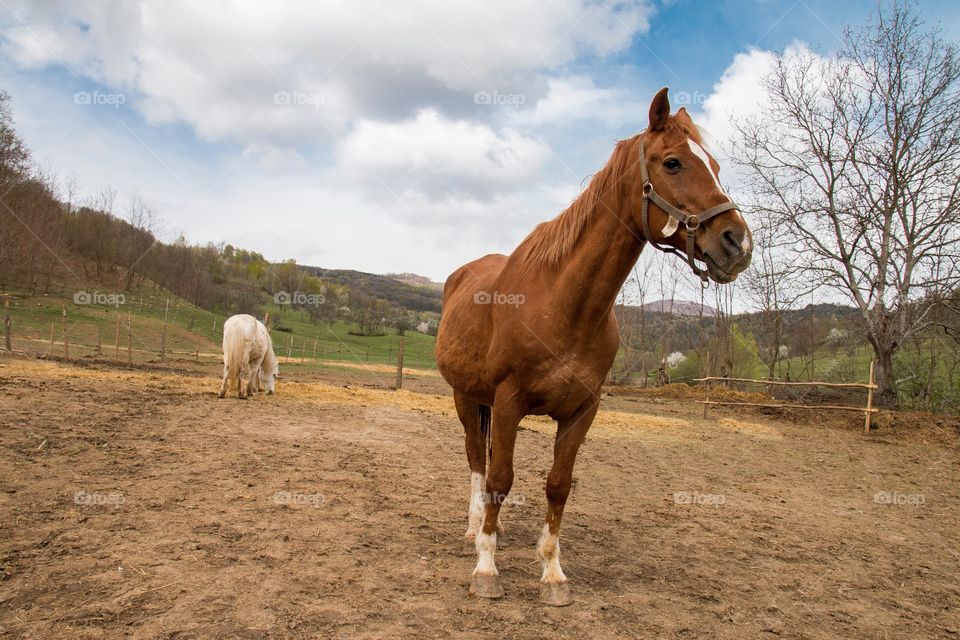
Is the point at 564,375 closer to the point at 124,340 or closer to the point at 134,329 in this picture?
the point at 124,340

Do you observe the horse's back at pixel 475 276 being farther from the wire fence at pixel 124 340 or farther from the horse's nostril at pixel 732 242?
the wire fence at pixel 124 340

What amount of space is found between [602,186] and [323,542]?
3111mm

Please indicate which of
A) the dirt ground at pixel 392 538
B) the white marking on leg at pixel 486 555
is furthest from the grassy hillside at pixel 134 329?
the white marking on leg at pixel 486 555

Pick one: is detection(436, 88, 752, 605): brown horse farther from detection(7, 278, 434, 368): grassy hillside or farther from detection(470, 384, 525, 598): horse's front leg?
detection(7, 278, 434, 368): grassy hillside

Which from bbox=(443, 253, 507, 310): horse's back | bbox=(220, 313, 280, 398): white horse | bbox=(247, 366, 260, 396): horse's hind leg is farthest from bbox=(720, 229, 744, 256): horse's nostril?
bbox=(247, 366, 260, 396): horse's hind leg

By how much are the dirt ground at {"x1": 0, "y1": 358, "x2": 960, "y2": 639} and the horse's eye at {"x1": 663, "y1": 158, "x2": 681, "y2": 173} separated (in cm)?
250

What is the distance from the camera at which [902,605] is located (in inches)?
135

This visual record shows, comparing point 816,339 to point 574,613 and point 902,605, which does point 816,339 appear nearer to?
point 902,605

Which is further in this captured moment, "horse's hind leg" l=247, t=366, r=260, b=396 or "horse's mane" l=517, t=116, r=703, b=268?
"horse's hind leg" l=247, t=366, r=260, b=396

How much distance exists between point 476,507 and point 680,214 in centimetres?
278

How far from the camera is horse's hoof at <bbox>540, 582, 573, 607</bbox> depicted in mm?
3088

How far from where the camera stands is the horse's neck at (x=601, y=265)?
10.1ft

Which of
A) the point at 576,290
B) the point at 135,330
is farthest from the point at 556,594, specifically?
the point at 135,330

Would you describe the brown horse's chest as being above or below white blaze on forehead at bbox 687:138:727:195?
below
